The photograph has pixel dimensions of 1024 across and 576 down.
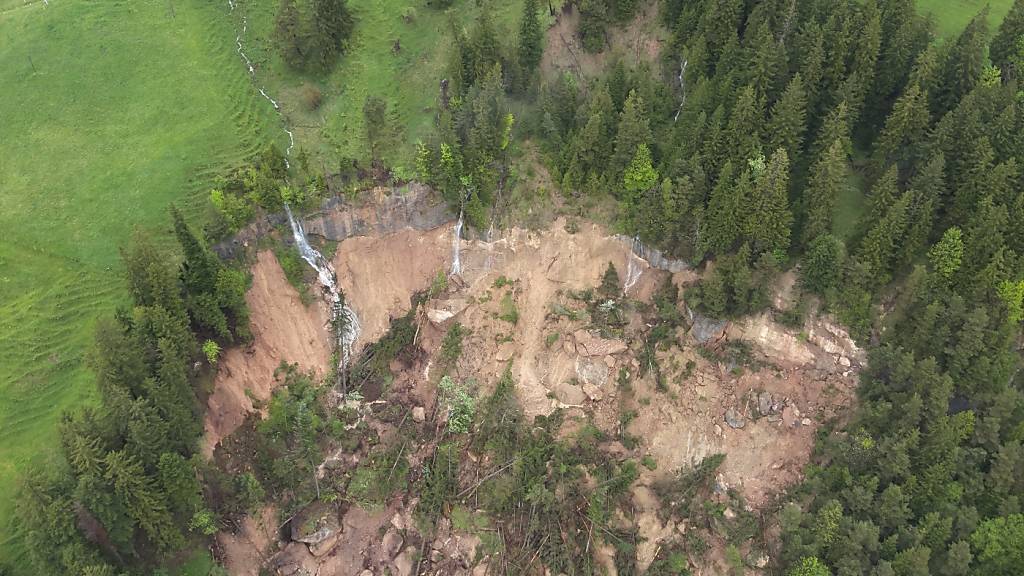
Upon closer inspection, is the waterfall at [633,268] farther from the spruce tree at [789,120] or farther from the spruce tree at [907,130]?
the spruce tree at [907,130]

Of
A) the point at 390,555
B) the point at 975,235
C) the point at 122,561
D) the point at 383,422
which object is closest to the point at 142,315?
the point at 122,561

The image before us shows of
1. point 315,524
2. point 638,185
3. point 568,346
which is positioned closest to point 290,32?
point 638,185

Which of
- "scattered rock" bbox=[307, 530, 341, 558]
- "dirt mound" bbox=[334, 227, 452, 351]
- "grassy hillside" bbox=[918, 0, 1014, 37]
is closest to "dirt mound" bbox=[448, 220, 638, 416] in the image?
"dirt mound" bbox=[334, 227, 452, 351]

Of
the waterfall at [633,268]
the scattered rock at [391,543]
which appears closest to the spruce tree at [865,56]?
the waterfall at [633,268]

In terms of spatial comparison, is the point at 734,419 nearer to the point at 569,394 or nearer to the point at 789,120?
the point at 569,394

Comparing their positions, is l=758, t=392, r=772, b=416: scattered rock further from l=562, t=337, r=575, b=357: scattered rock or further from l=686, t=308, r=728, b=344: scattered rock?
l=562, t=337, r=575, b=357: scattered rock
